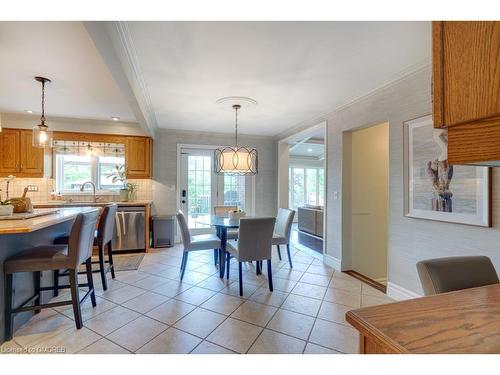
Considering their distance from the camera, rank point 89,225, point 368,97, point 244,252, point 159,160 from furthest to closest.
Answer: point 159,160 < point 368,97 < point 244,252 < point 89,225

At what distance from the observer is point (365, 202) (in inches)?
142

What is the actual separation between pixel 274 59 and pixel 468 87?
2.03m

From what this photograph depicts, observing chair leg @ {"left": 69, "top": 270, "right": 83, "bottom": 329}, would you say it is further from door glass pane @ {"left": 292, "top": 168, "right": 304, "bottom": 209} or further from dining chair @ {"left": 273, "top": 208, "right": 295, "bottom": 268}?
door glass pane @ {"left": 292, "top": 168, "right": 304, "bottom": 209}

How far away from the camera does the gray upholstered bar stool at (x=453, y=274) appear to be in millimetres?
1094

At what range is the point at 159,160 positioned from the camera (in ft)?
16.6

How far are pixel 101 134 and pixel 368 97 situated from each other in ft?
14.6

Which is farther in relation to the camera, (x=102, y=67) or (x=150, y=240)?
(x=150, y=240)

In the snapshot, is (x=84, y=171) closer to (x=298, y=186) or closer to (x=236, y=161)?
(x=236, y=161)

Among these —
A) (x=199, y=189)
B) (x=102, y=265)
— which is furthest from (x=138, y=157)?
(x=102, y=265)

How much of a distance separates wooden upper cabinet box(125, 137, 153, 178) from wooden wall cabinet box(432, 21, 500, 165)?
4.93m

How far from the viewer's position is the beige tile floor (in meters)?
1.86

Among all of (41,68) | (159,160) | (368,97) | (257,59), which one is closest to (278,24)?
(257,59)
